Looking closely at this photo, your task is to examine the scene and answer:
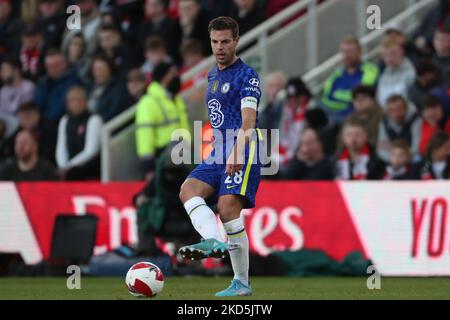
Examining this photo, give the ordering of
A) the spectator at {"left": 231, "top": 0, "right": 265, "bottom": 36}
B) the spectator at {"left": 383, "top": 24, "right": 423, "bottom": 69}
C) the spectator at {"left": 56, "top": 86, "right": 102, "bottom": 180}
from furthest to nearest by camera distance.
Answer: the spectator at {"left": 231, "top": 0, "right": 265, "bottom": 36} < the spectator at {"left": 56, "top": 86, "right": 102, "bottom": 180} < the spectator at {"left": 383, "top": 24, "right": 423, "bottom": 69}

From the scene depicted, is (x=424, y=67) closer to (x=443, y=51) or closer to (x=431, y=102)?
(x=443, y=51)

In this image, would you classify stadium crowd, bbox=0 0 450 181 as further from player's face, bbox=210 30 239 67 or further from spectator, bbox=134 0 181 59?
player's face, bbox=210 30 239 67

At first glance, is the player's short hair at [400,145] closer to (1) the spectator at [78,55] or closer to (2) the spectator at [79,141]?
(2) the spectator at [79,141]

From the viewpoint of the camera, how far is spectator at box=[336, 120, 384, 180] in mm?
16039

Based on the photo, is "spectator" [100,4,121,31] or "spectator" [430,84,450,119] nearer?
"spectator" [430,84,450,119]

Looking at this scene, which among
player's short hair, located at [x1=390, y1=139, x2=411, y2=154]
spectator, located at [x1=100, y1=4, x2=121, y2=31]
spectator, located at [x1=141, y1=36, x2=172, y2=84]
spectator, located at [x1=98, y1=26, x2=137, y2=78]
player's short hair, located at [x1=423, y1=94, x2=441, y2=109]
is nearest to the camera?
player's short hair, located at [x1=390, y1=139, x2=411, y2=154]

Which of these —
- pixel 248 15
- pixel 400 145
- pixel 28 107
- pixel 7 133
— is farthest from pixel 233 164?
pixel 7 133

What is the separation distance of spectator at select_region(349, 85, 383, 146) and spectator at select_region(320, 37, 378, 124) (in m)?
0.56

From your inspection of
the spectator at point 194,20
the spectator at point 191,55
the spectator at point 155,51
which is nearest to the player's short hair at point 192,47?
the spectator at point 191,55

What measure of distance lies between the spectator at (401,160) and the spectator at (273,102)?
6.46 ft

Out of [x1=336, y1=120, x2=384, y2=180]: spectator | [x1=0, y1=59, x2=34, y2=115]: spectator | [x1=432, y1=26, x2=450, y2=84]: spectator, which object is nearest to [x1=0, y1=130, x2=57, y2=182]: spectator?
[x1=0, y1=59, x2=34, y2=115]: spectator

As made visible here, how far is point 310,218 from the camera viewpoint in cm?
1562

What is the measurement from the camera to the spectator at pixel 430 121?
1580 centimetres

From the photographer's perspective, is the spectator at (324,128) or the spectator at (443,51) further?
the spectator at (324,128)
